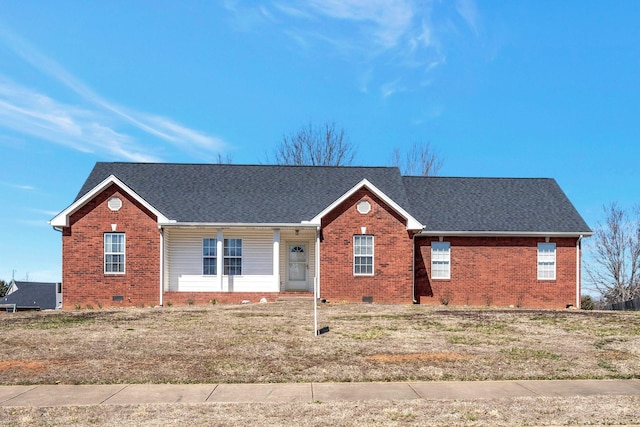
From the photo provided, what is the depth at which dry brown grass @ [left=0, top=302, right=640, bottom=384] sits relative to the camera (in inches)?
454

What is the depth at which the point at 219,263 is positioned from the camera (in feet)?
84.8

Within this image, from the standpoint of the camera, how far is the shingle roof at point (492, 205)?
27.1 metres

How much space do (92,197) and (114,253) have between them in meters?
2.42

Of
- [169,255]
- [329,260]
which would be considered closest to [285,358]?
[329,260]

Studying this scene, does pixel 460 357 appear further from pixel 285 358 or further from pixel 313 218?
pixel 313 218

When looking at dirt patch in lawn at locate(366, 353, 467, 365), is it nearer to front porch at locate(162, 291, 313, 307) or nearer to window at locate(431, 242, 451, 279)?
front porch at locate(162, 291, 313, 307)

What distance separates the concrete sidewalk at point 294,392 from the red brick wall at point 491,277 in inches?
616

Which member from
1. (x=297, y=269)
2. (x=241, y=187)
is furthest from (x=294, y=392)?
(x=241, y=187)

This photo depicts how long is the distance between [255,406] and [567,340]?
8.92m

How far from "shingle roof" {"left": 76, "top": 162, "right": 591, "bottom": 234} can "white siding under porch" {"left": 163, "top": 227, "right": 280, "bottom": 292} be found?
2.56 feet

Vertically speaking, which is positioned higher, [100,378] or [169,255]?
[169,255]

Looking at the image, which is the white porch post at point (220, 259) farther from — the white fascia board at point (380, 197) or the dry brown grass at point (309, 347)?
the dry brown grass at point (309, 347)

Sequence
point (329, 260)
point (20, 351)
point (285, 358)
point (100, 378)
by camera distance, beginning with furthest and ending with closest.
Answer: point (329, 260) → point (20, 351) → point (285, 358) → point (100, 378)

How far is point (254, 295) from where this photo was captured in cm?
2609
